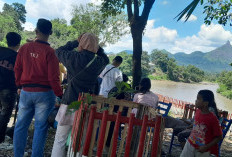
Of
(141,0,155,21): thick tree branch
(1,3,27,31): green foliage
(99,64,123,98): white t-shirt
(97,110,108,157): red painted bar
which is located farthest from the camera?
(1,3,27,31): green foliage

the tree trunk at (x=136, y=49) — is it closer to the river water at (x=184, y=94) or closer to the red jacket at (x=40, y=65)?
the red jacket at (x=40, y=65)

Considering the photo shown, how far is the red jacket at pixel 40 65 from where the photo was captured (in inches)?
89.9

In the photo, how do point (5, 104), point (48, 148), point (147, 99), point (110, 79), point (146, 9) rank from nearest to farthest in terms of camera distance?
point (5, 104), point (48, 148), point (147, 99), point (110, 79), point (146, 9)

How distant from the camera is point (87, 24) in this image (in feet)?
92.1

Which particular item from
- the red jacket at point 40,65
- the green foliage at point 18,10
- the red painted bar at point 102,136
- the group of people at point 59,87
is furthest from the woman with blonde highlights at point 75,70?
the green foliage at point 18,10

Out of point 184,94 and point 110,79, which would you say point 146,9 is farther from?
point 184,94

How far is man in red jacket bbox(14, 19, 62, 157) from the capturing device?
7.52 feet

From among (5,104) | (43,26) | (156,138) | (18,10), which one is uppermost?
(18,10)

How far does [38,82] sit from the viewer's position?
7.59ft

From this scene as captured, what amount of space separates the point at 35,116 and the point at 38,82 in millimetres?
406

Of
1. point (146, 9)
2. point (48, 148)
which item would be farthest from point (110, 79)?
point (146, 9)

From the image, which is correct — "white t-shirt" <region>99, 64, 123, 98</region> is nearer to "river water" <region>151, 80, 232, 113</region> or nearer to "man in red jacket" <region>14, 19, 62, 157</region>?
"man in red jacket" <region>14, 19, 62, 157</region>

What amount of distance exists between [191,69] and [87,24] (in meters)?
58.6

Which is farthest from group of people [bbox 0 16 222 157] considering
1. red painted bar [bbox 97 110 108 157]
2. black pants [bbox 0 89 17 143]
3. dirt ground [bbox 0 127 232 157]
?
red painted bar [bbox 97 110 108 157]
